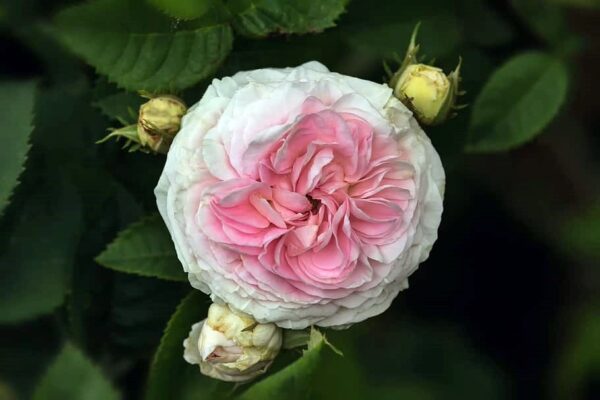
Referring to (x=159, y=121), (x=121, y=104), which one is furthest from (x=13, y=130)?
(x=159, y=121)

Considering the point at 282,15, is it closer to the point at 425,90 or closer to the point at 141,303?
the point at 425,90

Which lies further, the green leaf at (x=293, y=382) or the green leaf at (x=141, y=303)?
the green leaf at (x=141, y=303)

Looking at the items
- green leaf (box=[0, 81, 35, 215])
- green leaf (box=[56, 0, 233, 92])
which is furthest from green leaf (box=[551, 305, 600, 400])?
green leaf (box=[0, 81, 35, 215])

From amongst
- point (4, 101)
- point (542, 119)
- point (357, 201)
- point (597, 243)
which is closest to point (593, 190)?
point (597, 243)

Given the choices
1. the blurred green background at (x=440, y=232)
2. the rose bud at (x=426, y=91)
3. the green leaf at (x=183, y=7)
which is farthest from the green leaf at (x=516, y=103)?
the green leaf at (x=183, y=7)

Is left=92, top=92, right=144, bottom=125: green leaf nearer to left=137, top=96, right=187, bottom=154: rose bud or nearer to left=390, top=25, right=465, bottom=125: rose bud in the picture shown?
left=137, top=96, right=187, bottom=154: rose bud

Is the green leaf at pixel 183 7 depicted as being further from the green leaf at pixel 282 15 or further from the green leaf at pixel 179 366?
the green leaf at pixel 179 366

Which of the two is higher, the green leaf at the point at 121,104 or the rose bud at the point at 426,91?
the rose bud at the point at 426,91

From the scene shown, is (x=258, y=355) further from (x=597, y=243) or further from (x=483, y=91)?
(x=597, y=243)
